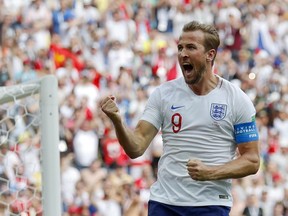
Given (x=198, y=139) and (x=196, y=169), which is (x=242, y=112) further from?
(x=196, y=169)

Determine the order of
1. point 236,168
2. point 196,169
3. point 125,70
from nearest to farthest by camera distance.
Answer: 1. point 196,169
2. point 236,168
3. point 125,70

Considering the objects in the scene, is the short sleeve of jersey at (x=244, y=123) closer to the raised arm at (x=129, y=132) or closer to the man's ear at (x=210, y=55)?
the man's ear at (x=210, y=55)

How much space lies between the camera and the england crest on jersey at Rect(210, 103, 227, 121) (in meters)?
6.83

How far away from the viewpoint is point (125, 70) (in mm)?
18938

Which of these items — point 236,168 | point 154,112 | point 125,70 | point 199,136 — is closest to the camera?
point 236,168

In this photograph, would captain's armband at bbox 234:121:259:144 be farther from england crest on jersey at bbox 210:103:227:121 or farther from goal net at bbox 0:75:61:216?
goal net at bbox 0:75:61:216

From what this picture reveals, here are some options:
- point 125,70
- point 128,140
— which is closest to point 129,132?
point 128,140

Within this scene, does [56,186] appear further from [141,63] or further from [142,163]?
[141,63]

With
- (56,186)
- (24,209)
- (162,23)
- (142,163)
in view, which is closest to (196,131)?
(56,186)

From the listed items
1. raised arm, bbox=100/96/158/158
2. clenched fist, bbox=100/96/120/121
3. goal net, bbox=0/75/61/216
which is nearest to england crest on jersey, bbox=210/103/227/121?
raised arm, bbox=100/96/158/158

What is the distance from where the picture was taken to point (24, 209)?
795 centimetres

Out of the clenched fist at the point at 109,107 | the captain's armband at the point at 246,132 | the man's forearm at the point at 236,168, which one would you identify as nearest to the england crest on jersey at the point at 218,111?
the captain's armband at the point at 246,132

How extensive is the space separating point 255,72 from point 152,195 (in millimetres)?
14389

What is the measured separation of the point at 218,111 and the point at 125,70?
39.8 ft
